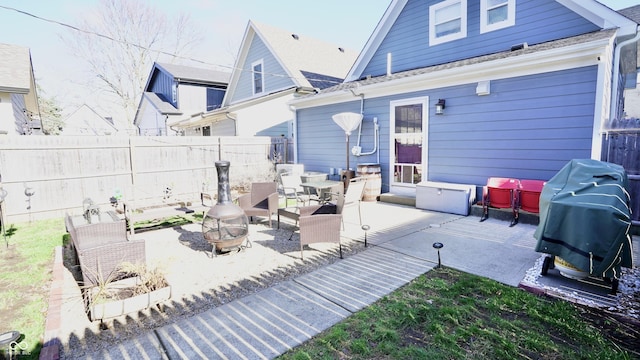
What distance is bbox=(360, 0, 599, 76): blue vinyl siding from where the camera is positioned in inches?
257

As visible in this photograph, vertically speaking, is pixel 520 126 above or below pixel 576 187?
above

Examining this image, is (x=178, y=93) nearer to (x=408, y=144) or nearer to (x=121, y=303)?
(x=408, y=144)

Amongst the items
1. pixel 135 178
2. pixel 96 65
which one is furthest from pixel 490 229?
pixel 96 65

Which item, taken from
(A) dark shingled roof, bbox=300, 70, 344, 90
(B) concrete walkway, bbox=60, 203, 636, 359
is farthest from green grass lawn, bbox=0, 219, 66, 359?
(A) dark shingled roof, bbox=300, 70, 344, 90

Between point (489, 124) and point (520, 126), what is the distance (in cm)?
57

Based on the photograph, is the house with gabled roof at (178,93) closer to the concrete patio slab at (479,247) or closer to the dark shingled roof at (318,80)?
the dark shingled roof at (318,80)

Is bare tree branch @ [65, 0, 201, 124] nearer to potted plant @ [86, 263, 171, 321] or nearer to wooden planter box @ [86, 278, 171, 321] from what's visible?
potted plant @ [86, 263, 171, 321]

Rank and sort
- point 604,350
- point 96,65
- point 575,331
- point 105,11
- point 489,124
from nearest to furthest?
point 604,350
point 575,331
point 489,124
point 105,11
point 96,65

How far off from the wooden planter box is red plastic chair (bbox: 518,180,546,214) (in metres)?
5.88

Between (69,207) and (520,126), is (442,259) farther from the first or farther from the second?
(69,207)

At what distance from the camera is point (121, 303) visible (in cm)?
287

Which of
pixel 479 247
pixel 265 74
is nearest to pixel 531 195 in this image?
pixel 479 247

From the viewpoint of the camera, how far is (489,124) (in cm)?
662

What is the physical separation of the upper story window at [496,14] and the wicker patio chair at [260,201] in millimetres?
6086
